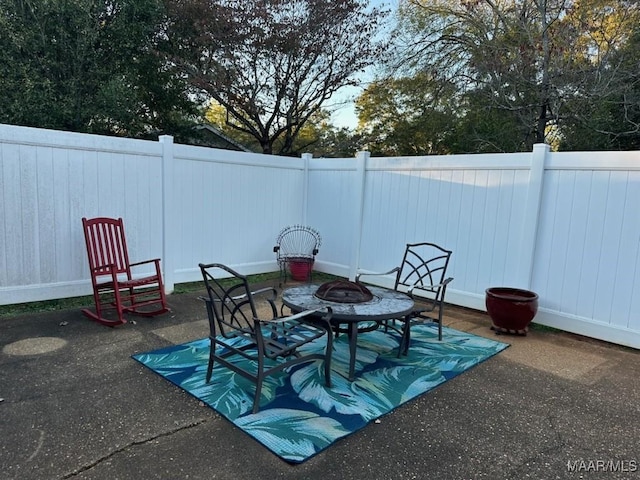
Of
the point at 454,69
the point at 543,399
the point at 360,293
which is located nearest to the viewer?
the point at 543,399

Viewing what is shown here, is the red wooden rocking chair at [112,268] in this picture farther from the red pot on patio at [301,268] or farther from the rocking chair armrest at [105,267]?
the red pot on patio at [301,268]

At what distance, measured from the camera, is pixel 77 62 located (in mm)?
7797

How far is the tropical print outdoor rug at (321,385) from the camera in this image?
2.23 m

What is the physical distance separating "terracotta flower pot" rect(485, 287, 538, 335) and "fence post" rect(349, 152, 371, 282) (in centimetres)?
220

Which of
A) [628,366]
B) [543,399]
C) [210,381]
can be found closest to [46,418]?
[210,381]

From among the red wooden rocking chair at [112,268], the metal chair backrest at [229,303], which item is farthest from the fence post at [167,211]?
the red wooden rocking chair at [112,268]

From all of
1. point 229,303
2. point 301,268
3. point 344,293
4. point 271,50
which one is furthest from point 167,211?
point 271,50

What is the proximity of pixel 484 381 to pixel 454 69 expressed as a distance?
8.01 m

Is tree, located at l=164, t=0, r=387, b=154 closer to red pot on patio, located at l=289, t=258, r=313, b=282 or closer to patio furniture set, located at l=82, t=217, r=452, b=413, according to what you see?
red pot on patio, located at l=289, t=258, r=313, b=282

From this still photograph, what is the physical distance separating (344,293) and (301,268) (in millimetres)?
2760

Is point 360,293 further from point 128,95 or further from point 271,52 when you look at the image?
point 271,52

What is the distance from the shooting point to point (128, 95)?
802 centimetres

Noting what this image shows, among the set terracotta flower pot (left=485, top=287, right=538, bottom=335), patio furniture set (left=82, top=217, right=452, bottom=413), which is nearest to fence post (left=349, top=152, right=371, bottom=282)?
patio furniture set (left=82, top=217, right=452, bottom=413)

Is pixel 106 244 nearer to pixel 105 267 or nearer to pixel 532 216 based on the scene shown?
pixel 105 267
